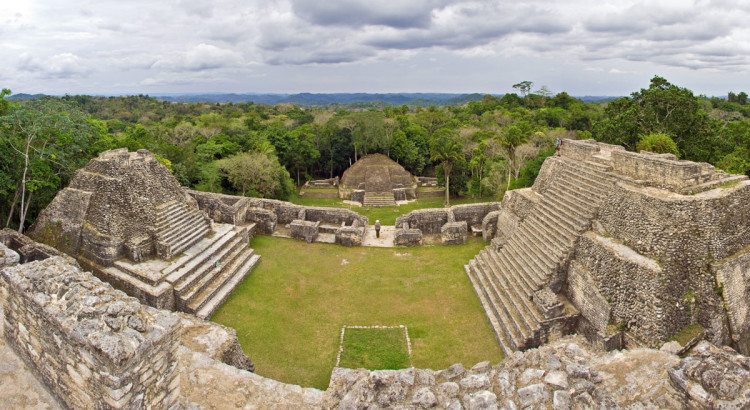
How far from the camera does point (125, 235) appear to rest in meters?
12.1

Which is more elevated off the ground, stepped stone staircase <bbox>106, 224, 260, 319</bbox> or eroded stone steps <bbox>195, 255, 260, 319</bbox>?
stepped stone staircase <bbox>106, 224, 260, 319</bbox>

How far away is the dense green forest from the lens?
13.3 meters

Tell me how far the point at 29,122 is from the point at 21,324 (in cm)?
995

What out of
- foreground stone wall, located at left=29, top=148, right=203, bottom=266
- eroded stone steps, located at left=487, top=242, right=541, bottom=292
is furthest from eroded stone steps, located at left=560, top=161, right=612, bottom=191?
foreground stone wall, located at left=29, top=148, right=203, bottom=266

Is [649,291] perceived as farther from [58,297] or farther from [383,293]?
[58,297]

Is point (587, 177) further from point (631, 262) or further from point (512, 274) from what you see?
point (631, 262)

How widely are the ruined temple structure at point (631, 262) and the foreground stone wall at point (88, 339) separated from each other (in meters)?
8.02

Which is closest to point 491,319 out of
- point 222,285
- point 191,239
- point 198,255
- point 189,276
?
point 222,285

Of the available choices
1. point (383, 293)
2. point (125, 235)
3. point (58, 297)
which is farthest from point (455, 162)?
point (58, 297)

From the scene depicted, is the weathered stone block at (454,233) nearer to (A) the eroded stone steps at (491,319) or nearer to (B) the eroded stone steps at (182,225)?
(A) the eroded stone steps at (491,319)

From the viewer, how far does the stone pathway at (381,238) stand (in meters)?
16.6

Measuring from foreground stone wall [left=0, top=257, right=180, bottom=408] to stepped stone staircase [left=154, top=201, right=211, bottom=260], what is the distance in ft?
20.6

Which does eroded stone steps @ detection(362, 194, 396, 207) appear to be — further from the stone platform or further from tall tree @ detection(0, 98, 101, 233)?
tall tree @ detection(0, 98, 101, 233)

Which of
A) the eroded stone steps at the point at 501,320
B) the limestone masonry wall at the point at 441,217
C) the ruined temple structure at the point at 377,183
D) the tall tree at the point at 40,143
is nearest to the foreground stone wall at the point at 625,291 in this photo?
the eroded stone steps at the point at 501,320
